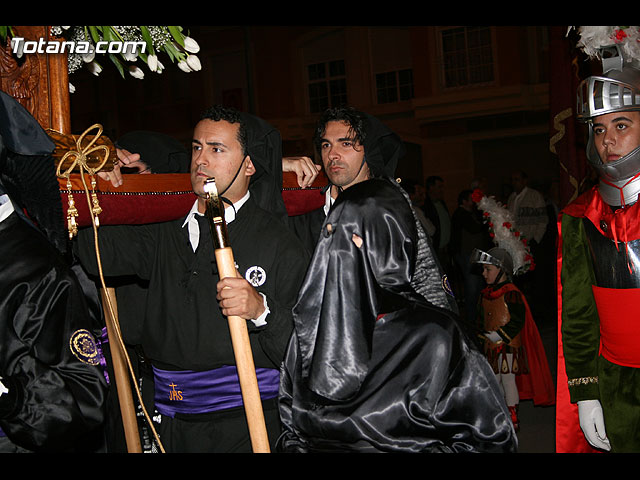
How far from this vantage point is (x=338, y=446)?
7.82ft

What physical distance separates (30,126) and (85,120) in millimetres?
21248

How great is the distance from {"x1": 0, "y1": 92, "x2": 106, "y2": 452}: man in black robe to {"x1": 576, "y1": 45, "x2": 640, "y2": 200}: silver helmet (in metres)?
2.36

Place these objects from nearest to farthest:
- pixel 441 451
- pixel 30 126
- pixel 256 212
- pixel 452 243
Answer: pixel 30 126 → pixel 441 451 → pixel 256 212 → pixel 452 243

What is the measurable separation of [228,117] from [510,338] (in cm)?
368

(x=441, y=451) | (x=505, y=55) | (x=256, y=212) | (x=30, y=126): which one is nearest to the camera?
(x=30, y=126)

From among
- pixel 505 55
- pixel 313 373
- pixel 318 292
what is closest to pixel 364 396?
pixel 313 373

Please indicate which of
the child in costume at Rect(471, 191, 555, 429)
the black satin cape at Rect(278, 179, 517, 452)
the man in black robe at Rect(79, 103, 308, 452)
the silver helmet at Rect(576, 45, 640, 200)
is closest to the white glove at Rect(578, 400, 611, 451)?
the silver helmet at Rect(576, 45, 640, 200)

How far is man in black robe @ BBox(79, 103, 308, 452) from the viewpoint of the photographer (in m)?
2.78

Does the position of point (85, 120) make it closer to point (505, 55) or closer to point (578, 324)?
point (505, 55)

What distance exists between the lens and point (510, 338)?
18.9ft

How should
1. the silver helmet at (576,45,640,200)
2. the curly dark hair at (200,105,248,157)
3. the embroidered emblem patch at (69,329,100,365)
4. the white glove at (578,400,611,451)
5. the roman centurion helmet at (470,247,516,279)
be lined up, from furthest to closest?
1. the roman centurion helmet at (470,247,516,279)
2. the white glove at (578,400,611,451)
3. the silver helmet at (576,45,640,200)
4. the curly dark hair at (200,105,248,157)
5. the embroidered emblem patch at (69,329,100,365)

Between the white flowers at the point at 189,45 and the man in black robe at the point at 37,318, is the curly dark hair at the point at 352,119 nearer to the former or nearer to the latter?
the white flowers at the point at 189,45

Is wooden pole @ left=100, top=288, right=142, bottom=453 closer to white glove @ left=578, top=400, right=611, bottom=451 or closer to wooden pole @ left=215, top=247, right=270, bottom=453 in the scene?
wooden pole @ left=215, top=247, right=270, bottom=453

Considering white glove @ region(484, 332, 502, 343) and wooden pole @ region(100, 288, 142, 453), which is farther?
white glove @ region(484, 332, 502, 343)
